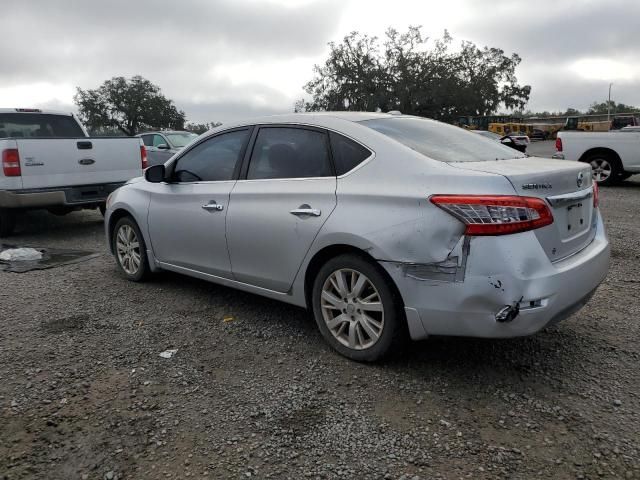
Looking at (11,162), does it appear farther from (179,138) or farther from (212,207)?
(179,138)

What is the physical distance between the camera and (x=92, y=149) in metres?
7.84

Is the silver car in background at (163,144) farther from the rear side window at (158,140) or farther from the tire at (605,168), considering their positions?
the tire at (605,168)

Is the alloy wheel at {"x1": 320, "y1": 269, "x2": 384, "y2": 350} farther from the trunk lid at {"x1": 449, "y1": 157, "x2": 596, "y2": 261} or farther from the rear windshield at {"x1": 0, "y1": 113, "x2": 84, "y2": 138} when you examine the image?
the rear windshield at {"x1": 0, "y1": 113, "x2": 84, "y2": 138}

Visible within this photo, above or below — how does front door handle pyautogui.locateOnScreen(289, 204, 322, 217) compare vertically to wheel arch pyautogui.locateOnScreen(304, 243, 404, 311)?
above

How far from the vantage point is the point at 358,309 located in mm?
3352

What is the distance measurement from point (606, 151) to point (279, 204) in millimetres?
10688

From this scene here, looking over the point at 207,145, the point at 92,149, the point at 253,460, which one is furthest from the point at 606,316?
the point at 92,149

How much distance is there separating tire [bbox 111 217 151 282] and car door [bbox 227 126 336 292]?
1.49 metres

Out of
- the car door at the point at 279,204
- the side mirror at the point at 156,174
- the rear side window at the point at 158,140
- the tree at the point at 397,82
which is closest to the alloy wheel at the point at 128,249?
the side mirror at the point at 156,174

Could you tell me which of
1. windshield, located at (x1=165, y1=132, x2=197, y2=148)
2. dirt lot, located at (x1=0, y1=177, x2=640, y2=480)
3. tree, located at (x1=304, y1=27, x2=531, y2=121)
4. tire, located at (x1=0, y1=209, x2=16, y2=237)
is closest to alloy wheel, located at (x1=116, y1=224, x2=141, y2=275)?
dirt lot, located at (x1=0, y1=177, x2=640, y2=480)

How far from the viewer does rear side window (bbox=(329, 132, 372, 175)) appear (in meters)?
3.42

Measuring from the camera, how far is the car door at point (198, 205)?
4.23 metres

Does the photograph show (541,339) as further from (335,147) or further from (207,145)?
(207,145)

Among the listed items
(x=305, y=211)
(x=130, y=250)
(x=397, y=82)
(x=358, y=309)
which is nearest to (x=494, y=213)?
(x=358, y=309)
